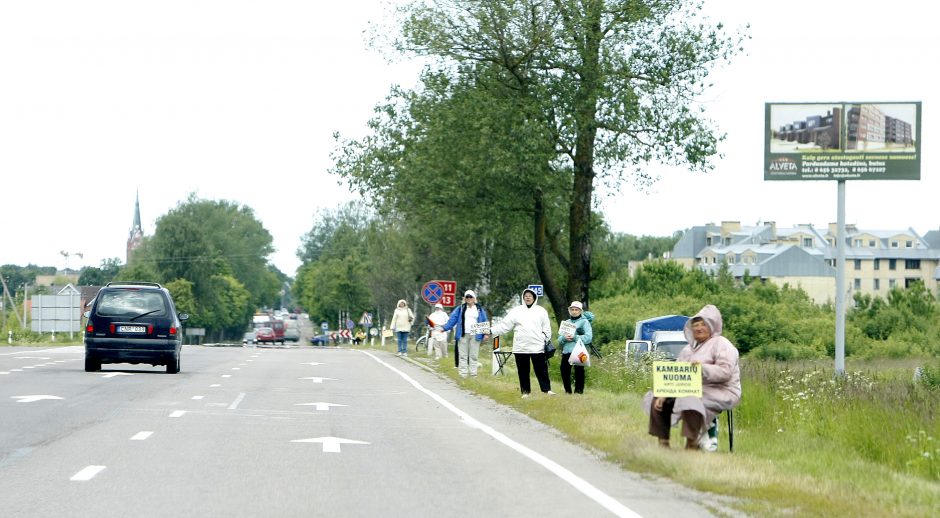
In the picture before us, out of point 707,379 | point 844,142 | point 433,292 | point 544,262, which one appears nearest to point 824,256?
point 544,262

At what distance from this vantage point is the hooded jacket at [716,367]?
513 inches

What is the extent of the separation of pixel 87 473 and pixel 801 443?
7.05m

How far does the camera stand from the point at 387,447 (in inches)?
548

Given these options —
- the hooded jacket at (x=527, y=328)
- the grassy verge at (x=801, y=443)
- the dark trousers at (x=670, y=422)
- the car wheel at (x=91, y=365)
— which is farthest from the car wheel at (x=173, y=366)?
the dark trousers at (x=670, y=422)

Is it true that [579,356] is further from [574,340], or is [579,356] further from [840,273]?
[840,273]

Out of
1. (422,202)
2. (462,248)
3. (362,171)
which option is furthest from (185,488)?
(462,248)

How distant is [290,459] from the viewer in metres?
12.5

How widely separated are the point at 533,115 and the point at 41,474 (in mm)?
29225

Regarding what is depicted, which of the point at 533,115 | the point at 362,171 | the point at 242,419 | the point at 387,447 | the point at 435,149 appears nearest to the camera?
the point at 387,447

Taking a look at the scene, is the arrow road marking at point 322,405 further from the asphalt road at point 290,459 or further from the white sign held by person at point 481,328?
the white sign held by person at point 481,328

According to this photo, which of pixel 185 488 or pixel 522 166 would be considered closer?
pixel 185 488

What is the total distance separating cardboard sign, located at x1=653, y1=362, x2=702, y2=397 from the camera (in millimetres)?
12766

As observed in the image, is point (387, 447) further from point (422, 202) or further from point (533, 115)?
point (422, 202)

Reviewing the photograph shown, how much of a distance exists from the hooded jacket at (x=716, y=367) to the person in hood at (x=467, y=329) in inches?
594
